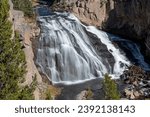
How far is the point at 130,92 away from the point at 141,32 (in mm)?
15266

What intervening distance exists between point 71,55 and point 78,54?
3.21 ft

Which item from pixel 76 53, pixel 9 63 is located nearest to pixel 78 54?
pixel 76 53

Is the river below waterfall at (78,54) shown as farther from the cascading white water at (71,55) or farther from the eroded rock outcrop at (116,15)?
the eroded rock outcrop at (116,15)

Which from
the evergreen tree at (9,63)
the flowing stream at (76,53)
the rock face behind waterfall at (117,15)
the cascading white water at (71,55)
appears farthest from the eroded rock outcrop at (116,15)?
the evergreen tree at (9,63)

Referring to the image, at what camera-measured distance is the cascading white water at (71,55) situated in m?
46.9

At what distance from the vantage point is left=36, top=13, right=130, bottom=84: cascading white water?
154 ft

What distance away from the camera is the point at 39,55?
47969 mm

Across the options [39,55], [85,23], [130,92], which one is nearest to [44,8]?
[85,23]

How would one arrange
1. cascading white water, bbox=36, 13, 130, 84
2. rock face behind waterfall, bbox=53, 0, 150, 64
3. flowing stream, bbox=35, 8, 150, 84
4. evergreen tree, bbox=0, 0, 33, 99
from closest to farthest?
evergreen tree, bbox=0, 0, 33, 99 < cascading white water, bbox=36, 13, 130, 84 < flowing stream, bbox=35, 8, 150, 84 < rock face behind waterfall, bbox=53, 0, 150, 64

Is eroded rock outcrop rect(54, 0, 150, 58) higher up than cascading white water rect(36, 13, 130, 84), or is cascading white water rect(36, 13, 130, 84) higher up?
eroded rock outcrop rect(54, 0, 150, 58)

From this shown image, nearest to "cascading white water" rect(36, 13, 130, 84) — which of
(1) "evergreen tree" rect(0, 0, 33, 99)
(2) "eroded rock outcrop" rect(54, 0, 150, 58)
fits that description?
(2) "eroded rock outcrop" rect(54, 0, 150, 58)

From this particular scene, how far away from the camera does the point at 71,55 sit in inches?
1919

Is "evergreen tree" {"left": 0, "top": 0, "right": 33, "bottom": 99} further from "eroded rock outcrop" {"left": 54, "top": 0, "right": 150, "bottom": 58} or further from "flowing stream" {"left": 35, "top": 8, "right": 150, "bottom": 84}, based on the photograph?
"eroded rock outcrop" {"left": 54, "top": 0, "right": 150, "bottom": 58}

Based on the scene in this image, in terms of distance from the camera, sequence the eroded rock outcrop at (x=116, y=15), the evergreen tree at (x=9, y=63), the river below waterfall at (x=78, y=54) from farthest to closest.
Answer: the eroded rock outcrop at (x=116, y=15) → the river below waterfall at (x=78, y=54) → the evergreen tree at (x=9, y=63)
